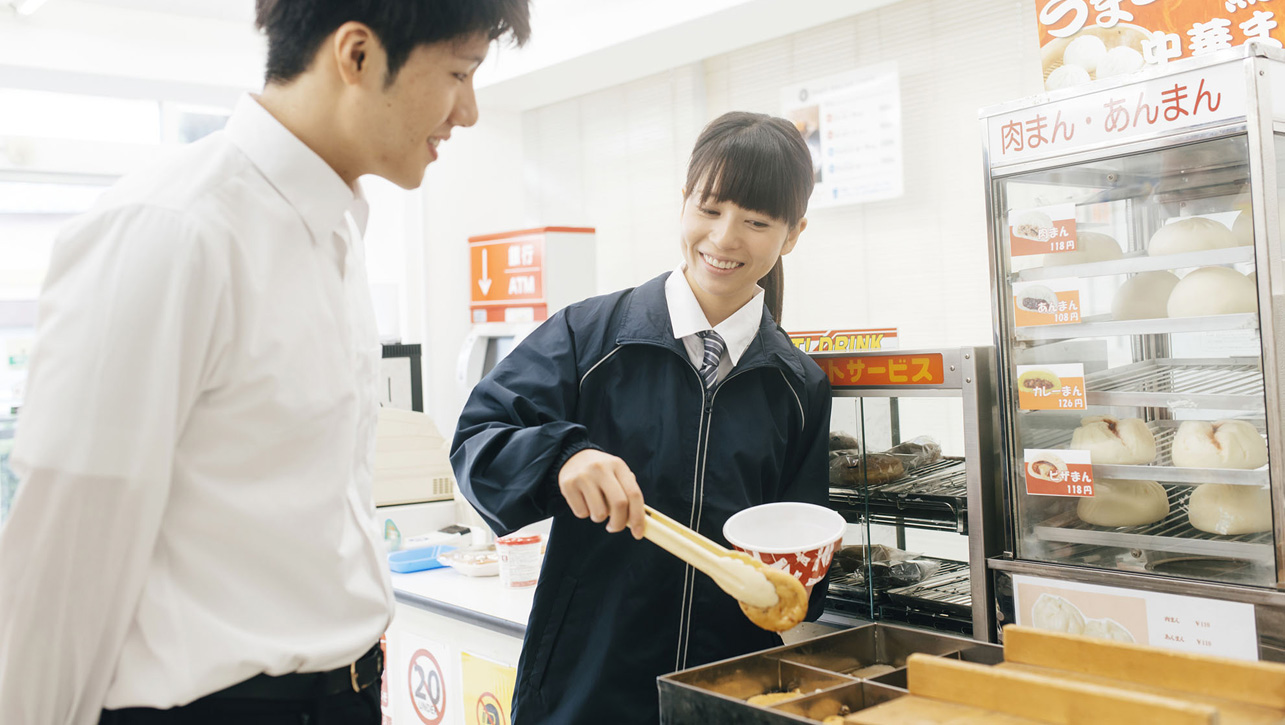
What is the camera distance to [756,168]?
1.62 m

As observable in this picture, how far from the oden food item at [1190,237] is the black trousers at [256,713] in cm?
148

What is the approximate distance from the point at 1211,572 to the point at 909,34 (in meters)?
3.61

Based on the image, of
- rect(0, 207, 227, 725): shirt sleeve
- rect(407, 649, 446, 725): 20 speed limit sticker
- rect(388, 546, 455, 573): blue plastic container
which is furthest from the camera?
rect(388, 546, 455, 573): blue plastic container

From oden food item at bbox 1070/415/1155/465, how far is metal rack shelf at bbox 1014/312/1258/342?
169 millimetres

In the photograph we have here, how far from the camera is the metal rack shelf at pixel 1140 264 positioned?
1534mm

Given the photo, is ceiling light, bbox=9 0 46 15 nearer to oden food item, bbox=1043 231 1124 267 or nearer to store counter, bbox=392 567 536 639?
store counter, bbox=392 567 536 639

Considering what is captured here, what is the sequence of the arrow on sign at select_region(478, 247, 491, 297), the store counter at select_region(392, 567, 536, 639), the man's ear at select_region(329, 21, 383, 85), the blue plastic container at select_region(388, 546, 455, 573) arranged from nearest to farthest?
the man's ear at select_region(329, 21, 383, 85) → the store counter at select_region(392, 567, 536, 639) → the blue plastic container at select_region(388, 546, 455, 573) → the arrow on sign at select_region(478, 247, 491, 297)

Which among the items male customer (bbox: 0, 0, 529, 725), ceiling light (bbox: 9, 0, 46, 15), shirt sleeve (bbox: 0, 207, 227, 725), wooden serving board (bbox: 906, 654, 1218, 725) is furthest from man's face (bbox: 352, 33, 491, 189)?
ceiling light (bbox: 9, 0, 46, 15)

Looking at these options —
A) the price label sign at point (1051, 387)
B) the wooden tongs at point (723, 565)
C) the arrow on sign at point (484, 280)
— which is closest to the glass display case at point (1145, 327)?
the price label sign at point (1051, 387)

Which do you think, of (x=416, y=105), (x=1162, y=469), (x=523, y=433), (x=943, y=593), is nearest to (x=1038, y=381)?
(x=1162, y=469)

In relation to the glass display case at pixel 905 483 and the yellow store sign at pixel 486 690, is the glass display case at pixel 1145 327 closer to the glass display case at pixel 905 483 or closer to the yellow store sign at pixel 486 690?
the glass display case at pixel 905 483

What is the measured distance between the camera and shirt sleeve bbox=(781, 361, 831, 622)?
5.66ft

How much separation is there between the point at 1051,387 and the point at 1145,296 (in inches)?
9.1

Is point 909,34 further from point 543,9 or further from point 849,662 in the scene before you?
point 849,662
